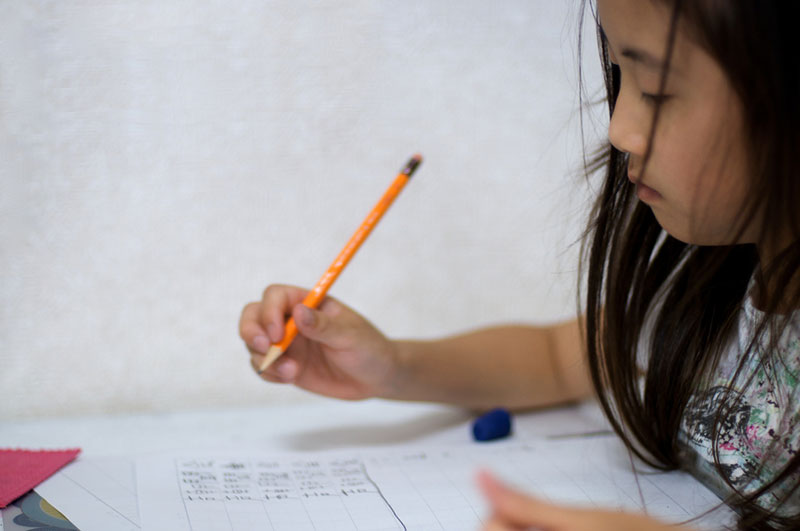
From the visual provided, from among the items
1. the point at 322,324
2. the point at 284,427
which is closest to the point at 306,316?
the point at 322,324

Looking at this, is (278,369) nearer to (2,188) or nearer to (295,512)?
(295,512)

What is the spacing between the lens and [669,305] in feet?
1.95

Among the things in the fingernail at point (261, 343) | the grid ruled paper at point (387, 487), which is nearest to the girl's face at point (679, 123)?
the grid ruled paper at point (387, 487)

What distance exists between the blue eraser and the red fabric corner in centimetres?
28

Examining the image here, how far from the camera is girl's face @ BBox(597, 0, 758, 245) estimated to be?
0.42m

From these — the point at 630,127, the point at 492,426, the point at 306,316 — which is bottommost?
the point at 492,426

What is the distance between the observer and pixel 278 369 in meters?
0.58

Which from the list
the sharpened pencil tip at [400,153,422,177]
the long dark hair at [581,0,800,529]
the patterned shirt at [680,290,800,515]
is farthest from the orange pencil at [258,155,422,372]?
the patterned shirt at [680,290,800,515]

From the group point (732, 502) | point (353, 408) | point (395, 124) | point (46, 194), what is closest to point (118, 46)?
point (46, 194)

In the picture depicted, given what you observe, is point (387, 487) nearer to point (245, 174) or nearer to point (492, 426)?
point (492, 426)

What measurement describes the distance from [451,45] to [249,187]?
21 centimetres

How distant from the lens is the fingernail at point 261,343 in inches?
22.5

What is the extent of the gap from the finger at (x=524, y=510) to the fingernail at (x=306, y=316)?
259mm

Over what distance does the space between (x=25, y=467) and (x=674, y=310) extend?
0.44m
